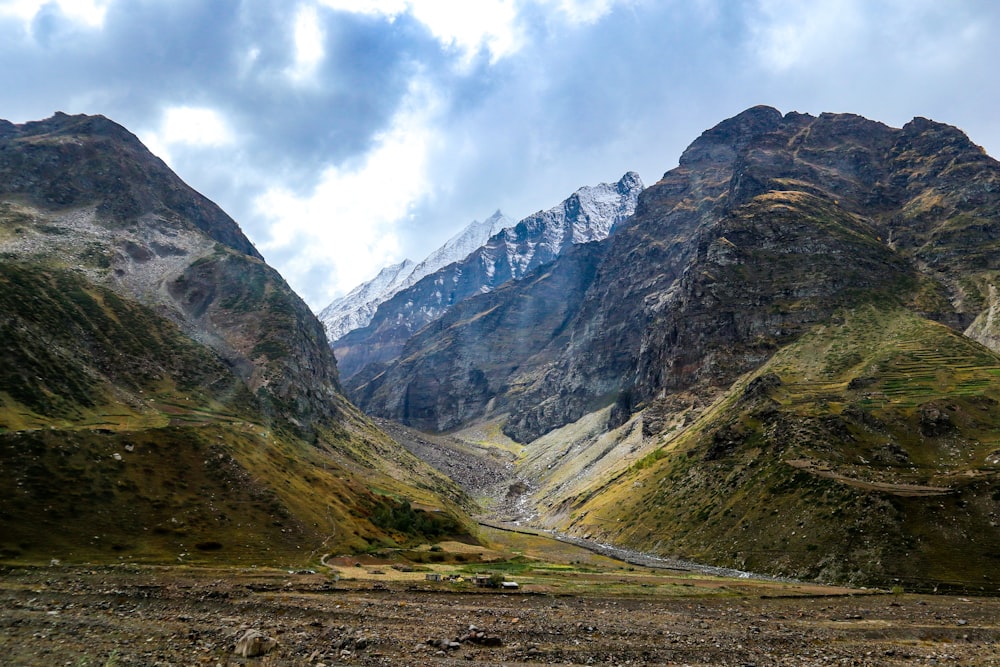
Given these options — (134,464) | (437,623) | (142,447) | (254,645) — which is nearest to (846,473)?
(437,623)

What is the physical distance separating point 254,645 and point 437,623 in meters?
13.2

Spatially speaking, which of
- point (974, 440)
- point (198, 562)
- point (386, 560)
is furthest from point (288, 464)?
point (974, 440)

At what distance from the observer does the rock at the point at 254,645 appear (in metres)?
26.9

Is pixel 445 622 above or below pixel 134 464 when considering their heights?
below

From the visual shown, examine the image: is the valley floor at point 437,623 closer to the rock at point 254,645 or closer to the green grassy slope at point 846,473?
the rock at point 254,645

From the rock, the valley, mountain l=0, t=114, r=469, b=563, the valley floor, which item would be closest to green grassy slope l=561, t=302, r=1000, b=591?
the valley

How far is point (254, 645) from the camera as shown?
27.2m

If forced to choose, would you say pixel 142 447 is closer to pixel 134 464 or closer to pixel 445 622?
pixel 134 464

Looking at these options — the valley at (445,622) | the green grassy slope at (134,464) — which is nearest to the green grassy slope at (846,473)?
the valley at (445,622)

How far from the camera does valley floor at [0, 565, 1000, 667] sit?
93.8 ft

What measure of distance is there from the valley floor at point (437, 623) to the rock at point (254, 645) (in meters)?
0.53

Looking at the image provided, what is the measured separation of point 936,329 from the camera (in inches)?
5817

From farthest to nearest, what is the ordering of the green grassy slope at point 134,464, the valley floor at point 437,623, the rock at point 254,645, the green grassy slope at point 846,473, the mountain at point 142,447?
1. the green grassy slope at point 846,473
2. the mountain at point 142,447
3. the green grassy slope at point 134,464
4. the valley floor at point 437,623
5. the rock at point 254,645

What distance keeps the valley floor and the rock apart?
534 mm
